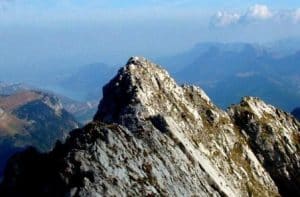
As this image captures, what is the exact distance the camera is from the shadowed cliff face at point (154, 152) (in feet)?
126

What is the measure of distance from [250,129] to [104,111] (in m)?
15.4

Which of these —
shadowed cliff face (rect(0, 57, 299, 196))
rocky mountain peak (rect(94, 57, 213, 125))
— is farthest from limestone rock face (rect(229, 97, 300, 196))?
rocky mountain peak (rect(94, 57, 213, 125))

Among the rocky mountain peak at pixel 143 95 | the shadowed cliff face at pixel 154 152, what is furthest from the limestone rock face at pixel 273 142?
the rocky mountain peak at pixel 143 95

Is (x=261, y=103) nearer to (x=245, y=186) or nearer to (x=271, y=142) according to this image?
(x=271, y=142)

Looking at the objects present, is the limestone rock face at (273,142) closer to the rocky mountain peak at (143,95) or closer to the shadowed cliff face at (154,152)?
the shadowed cliff face at (154,152)

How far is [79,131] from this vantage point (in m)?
41.4

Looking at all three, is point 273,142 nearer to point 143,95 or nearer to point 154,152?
point 143,95

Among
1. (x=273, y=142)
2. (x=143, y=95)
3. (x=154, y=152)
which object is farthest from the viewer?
(x=273, y=142)

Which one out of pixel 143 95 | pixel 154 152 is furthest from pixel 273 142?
pixel 154 152

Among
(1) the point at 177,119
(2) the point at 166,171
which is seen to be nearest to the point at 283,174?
(1) the point at 177,119

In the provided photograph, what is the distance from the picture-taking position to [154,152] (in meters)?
43.6

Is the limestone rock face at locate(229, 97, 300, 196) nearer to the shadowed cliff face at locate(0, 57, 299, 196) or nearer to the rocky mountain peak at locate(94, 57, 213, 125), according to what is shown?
the shadowed cliff face at locate(0, 57, 299, 196)

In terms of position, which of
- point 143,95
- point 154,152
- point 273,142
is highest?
point 143,95

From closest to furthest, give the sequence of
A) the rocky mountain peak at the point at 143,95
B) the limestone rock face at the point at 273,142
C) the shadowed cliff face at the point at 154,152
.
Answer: the shadowed cliff face at the point at 154,152 → the rocky mountain peak at the point at 143,95 → the limestone rock face at the point at 273,142
